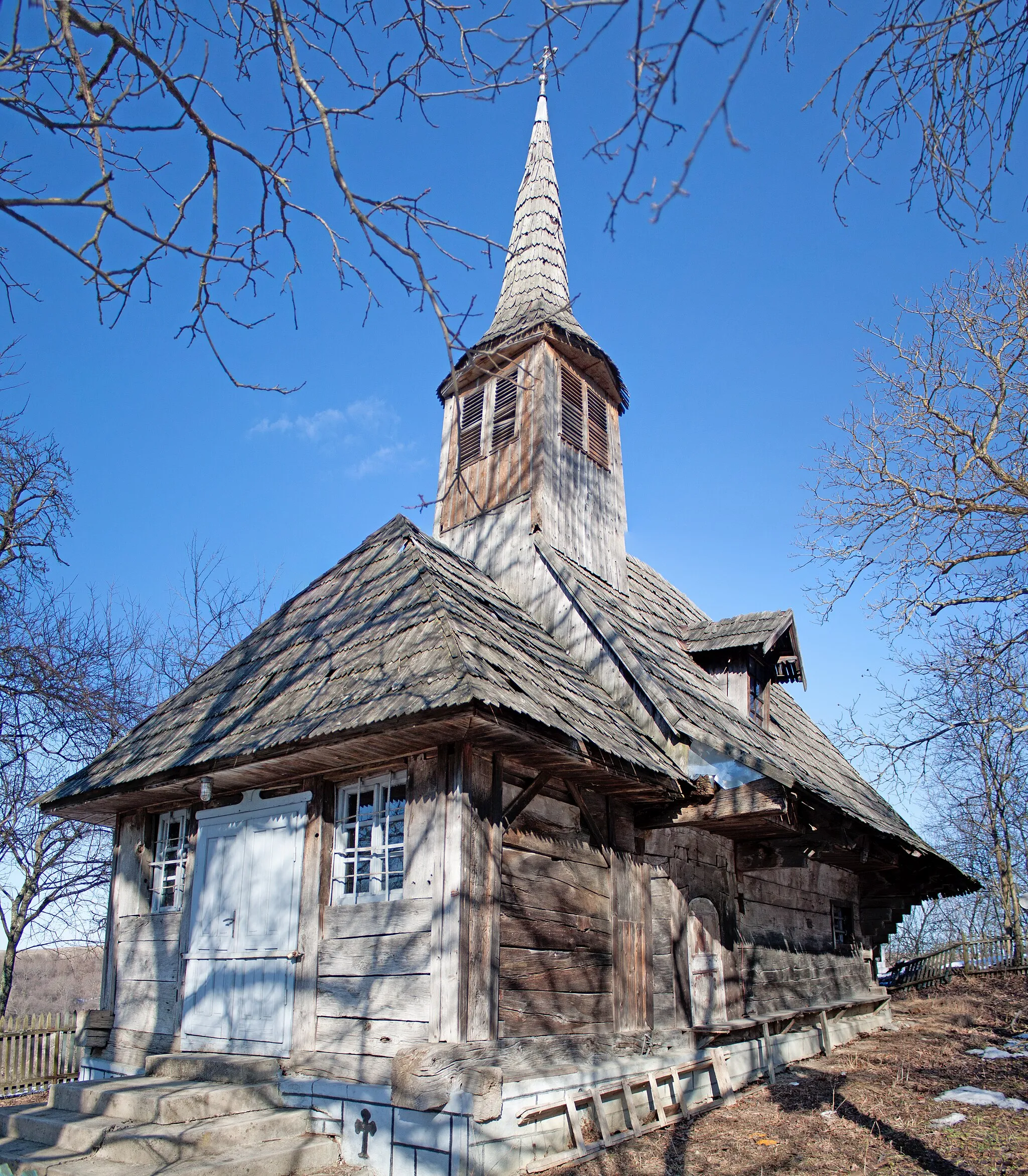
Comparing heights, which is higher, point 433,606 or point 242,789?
point 433,606

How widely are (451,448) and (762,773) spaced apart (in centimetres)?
721

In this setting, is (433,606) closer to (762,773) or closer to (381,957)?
(381,957)

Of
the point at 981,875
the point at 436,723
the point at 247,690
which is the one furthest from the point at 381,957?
the point at 981,875

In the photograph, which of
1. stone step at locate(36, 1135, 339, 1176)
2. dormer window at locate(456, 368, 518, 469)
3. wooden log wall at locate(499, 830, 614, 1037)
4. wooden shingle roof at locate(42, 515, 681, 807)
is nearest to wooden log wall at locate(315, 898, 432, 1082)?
stone step at locate(36, 1135, 339, 1176)

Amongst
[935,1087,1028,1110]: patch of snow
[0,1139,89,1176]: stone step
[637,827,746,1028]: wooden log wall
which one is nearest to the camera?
[0,1139,89,1176]: stone step

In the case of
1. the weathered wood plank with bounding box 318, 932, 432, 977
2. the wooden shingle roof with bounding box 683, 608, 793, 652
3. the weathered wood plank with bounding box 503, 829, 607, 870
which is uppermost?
the wooden shingle roof with bounding box 683, 608, 793, 652

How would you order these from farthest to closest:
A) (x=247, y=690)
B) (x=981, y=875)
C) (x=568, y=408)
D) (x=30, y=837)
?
(x=981, y=875) → (x=30, y=837) → (x=568, y=408) → (x=247, y=690)

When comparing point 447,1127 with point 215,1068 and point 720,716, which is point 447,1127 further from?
point 720,716

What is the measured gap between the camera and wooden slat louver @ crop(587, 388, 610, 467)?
13328mm

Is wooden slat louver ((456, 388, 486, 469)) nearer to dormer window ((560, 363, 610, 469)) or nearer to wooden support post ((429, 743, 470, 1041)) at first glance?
dormer window ((560, 363, 610, 469))

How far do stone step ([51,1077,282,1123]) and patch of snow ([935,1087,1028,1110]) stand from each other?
19.9 feet

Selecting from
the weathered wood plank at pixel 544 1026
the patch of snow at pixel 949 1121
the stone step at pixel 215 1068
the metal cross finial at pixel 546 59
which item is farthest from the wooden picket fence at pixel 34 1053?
the metal cross finial at pixel 546 59

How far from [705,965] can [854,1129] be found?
2434 millimetres

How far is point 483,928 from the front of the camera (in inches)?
265
